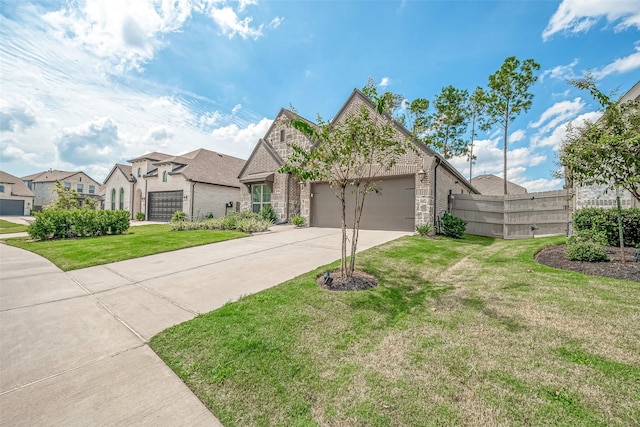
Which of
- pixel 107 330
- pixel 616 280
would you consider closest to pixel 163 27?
pixel 107 330

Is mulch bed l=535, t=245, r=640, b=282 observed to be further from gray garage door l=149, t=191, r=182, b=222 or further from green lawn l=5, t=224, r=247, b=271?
gray garage door l=149, t=191, r=182, b=222

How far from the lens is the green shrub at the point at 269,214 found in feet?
49.6

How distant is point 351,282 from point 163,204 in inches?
877

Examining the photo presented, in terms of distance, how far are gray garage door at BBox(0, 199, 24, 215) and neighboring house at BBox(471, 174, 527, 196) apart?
6281cm

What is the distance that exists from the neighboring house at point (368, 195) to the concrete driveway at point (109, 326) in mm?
5154

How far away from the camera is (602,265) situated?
544 cm

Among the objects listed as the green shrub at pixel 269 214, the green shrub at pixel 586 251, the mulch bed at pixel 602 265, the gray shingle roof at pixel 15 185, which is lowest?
the mulch bed at pixel 602 265

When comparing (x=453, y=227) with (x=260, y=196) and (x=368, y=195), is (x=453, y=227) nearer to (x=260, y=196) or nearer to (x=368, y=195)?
(x=368, y=195)

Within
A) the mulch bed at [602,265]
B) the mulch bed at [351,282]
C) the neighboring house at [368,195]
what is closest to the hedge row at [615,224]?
the mulch bed at [602,265]

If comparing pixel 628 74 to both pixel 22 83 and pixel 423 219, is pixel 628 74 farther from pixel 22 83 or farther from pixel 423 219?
pixel 22 83

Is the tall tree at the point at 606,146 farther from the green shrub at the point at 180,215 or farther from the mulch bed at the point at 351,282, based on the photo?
the green shrub at the point at 180,215

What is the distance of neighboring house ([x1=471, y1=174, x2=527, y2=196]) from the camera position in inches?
1302

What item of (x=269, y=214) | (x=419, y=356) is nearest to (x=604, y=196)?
(x=419, y=356)

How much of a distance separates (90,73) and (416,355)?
11.4 m
